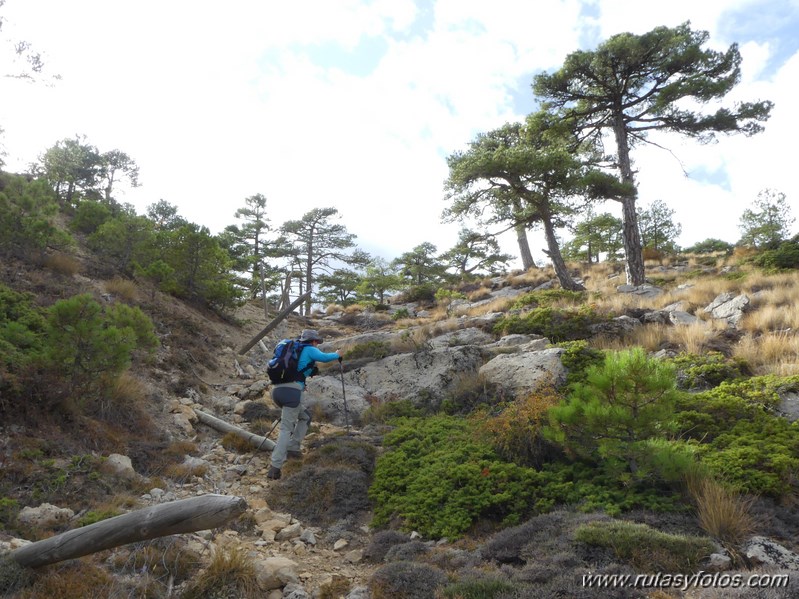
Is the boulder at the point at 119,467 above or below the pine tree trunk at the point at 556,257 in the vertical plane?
Result: below

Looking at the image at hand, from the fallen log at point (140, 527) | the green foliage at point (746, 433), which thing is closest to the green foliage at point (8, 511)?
the fallen log at point (140, 527)

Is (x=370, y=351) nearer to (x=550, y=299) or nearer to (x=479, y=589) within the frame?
(x=550, y=299)

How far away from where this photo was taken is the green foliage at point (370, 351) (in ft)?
35.7

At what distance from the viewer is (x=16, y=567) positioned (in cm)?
317

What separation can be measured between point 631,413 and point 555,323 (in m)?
6.50

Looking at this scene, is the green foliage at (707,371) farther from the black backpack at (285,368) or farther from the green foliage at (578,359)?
the black backpack at (285,368)

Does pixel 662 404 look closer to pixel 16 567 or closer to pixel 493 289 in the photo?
pixel 16 567

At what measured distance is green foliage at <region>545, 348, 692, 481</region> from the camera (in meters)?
4.40

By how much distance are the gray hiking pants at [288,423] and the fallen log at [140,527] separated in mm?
3328

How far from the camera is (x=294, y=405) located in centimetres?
683

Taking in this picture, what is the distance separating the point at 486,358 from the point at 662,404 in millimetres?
Result: 4892

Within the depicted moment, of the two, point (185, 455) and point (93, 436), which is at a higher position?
point (93, 436)

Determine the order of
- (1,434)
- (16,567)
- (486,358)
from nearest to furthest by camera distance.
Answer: (16,567) < (1,434) < (486,358)

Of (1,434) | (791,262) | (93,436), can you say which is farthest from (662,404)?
(791,262)
